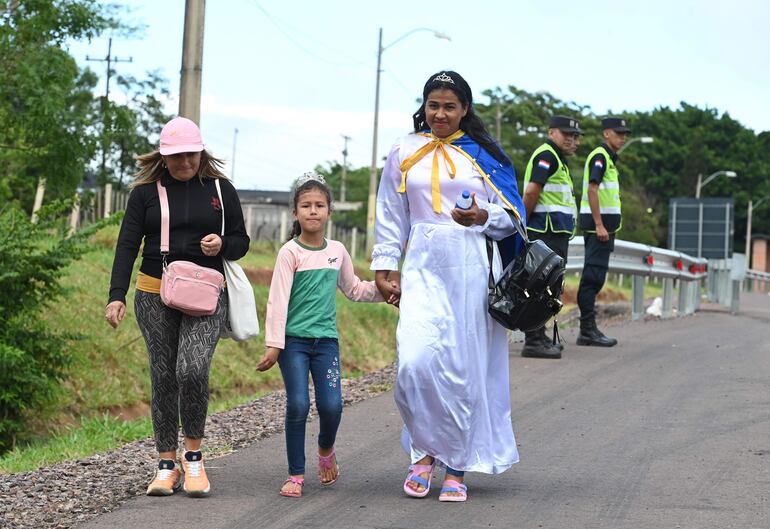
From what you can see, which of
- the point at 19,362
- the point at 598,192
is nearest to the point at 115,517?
the point at 19,362

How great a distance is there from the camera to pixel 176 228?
7.08 meters

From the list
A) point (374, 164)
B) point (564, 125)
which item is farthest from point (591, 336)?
point (374, 164)

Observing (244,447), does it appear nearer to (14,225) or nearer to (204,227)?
(204,227)

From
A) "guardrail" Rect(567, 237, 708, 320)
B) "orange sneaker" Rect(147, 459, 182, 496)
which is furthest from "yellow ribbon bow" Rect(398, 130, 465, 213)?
"guardrail" Rect(567, 237, 708, 320)

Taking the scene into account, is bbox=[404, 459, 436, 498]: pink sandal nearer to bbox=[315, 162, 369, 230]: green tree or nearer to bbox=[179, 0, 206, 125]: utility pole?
Result: bbox=[179, 0, 206, 125]: utility pole

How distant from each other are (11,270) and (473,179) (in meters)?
8.35

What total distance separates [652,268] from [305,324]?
492 inches

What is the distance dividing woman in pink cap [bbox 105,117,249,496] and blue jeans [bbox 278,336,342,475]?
43 cm

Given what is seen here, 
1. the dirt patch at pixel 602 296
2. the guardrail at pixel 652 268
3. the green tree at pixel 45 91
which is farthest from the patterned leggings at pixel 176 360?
the dirt patch at pixel 602 296

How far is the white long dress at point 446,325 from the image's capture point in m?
7.02

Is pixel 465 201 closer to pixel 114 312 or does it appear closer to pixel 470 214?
pixel 470 214

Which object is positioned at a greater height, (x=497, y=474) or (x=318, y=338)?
(x=318, y=338)

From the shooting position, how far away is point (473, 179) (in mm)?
7215

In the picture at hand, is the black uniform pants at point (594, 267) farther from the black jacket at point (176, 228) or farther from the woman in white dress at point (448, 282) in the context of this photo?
the black jacket at point (176, 228)
